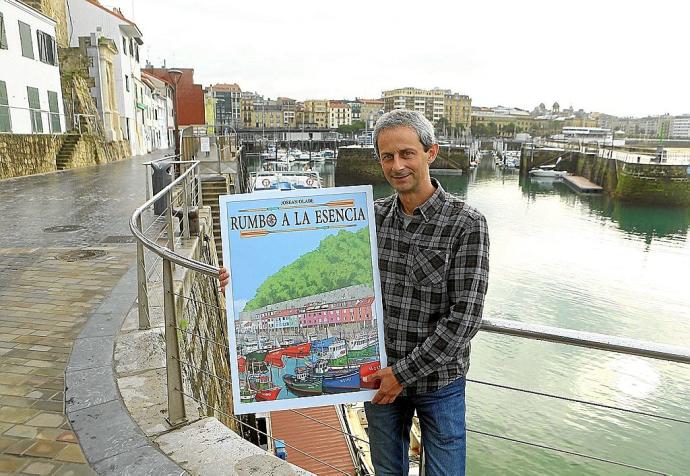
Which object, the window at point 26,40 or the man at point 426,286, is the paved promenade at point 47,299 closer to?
the man at point 426,286

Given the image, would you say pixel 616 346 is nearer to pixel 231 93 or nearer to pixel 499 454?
pixel 499 454

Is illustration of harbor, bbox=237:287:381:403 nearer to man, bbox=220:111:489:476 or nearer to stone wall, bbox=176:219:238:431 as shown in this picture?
man, bbox=220:111:489:476

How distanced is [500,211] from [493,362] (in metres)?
25.8

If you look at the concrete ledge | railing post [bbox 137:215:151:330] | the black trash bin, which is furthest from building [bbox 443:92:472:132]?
the concrete ledge

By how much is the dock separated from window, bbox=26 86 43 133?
44.5 m

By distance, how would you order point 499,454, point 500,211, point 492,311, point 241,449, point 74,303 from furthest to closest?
point 500,211
point 492,311
point 499,454
point 74,303
point 241,449

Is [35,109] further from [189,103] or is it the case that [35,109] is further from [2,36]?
[189,103]

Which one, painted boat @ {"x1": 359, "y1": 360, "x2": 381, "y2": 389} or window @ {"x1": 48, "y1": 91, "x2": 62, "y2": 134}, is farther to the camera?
window @ {"x1": 48, "y1": 91, "x2": 62, "y2": 134}

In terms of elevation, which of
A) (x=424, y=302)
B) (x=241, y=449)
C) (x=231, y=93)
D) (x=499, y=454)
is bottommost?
(x=499, y=454)

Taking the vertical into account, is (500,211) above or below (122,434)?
below

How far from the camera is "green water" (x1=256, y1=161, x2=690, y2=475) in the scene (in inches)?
398

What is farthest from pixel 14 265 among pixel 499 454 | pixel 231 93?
pixel 231 93

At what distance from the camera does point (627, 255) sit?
24.8 m

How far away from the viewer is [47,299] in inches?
197
